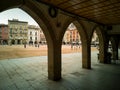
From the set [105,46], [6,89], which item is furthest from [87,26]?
[6,89]

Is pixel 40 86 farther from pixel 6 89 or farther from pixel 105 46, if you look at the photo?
pixel 105 46

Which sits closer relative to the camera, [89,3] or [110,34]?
[89,3]

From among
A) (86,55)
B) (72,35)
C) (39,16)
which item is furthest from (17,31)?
(39,16)

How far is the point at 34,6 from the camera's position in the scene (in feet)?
17.0

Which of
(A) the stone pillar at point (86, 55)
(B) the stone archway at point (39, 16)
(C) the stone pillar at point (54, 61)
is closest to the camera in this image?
(B) the stone archway at point (39, 16)

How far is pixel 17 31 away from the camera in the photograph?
6100cm

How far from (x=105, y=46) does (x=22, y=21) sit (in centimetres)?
5760

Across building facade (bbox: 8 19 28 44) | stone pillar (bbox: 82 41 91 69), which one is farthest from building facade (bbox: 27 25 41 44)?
stone pillar (bbox: 82 41 91 69)

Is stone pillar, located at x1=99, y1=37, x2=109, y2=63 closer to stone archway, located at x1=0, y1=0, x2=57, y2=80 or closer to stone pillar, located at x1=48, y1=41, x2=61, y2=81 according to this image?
stone pillar, located at x1=48, y1=41, x2=61, y2=81

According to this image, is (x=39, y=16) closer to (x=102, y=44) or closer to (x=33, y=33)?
(x=102, y=44)

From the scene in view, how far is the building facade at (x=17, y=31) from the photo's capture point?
2337 inches

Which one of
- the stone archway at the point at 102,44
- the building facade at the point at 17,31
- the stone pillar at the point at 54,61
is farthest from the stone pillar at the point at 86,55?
the building facade at the point at 17,31

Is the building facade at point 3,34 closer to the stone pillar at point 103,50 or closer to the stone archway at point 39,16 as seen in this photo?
the stone pillar at point 103,50

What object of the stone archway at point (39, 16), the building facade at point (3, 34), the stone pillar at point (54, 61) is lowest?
the stone pillar at point (54, 61)
